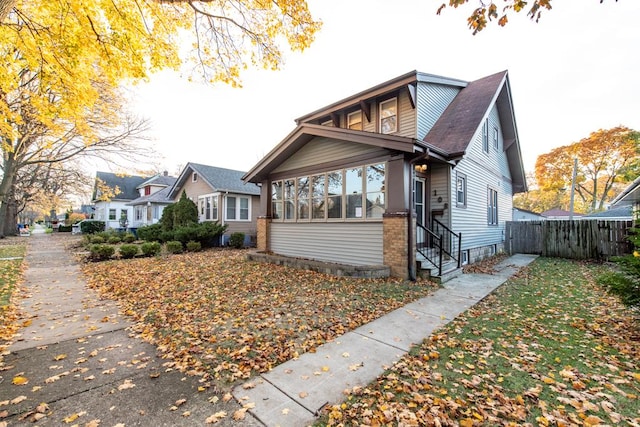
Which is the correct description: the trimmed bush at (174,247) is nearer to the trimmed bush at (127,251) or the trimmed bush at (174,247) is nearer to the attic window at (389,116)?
the trimmed bush at (127,251)

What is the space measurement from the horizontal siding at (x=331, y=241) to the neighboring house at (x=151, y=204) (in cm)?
1650

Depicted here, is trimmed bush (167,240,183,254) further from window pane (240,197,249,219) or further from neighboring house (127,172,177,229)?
neighboring house (127,172,177,229)

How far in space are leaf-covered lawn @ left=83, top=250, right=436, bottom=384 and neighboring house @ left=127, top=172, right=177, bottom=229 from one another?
16.6 m

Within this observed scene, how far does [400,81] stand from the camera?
9.59 m

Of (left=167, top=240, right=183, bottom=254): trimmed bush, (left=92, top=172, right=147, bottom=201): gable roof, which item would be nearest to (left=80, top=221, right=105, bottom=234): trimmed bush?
(left=92, top=172, right=147, bottom=201): gable roof

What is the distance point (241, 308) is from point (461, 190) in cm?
866

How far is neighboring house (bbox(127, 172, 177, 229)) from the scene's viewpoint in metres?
24.3

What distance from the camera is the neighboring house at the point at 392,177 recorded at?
299 inches

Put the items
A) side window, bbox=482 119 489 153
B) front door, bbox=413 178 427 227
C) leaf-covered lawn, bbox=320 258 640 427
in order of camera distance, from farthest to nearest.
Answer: side window, bbox=482 119 489 153, front door, bbox=413 178 427 227, leaf-covered lawn, bbox=320 258 640 427

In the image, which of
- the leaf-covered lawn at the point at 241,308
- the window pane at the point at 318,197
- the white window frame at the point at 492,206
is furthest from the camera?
the white window frame at the point at 492,206

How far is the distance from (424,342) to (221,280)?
571cm

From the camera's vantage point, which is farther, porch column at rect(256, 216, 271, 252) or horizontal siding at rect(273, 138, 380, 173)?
porch column at rect(256, 216, 271, 252)

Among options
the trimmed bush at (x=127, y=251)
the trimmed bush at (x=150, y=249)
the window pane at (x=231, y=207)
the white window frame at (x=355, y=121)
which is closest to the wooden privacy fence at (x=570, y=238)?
the white window frame at (x=355, y=121)

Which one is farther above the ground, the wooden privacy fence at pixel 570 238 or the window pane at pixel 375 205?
the window pane at pixel 375 205
